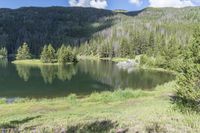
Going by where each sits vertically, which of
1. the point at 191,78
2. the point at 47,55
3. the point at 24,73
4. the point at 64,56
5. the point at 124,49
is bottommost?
the point at 24,73

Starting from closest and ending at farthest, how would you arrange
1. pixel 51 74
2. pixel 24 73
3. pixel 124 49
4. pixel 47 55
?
pixel 51 74 < pixel 24 73 < pixel 47 55 < pixel 124 49

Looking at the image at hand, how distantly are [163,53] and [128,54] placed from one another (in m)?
58.0

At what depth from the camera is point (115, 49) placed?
19075cm

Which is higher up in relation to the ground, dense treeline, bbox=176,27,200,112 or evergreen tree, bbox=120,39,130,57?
dense treeline, bbox=176,27,200,112

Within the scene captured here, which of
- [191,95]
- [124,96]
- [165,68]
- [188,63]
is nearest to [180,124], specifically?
[191,95]

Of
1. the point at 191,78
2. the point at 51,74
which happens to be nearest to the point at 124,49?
the point at 51,74

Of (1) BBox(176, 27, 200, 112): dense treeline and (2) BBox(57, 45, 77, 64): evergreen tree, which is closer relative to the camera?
(1) BBox(176, 27, 200, 112): dense treeline

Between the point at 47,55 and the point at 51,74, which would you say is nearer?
the point at 51,74

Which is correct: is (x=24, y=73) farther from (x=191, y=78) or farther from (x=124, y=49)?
(x=191, y=78)

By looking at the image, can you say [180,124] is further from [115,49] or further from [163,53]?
[115,49]

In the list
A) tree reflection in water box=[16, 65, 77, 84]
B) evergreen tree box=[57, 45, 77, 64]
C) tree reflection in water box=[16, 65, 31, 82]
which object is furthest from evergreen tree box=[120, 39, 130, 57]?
tree reflection in water box=[16, 65, 31, 82]

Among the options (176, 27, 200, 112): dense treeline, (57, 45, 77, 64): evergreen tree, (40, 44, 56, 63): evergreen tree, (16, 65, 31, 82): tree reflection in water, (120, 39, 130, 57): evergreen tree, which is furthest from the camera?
(120, 39, 130, 57): evergreen tree

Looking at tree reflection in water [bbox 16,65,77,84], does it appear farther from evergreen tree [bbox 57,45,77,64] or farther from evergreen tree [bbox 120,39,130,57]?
evergreen tree [bbox 120,39,130,57]

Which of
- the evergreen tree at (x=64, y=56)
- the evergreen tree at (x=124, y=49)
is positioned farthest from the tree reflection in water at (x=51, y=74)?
the evergreen tree at (x=124, y=49)
